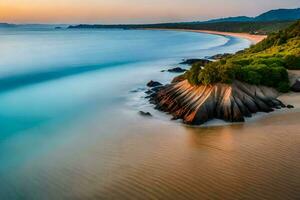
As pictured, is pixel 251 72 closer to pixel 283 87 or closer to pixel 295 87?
pixel 283 87

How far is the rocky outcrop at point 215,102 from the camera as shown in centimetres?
1914

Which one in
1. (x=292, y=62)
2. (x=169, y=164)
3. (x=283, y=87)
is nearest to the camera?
(x=169, y=164)

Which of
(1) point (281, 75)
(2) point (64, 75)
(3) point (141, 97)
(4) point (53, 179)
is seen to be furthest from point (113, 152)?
(2) point (64, 75)

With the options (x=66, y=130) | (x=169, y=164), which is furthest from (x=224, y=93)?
(x=66, y=130)

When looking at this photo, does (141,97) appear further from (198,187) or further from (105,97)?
(198,187)

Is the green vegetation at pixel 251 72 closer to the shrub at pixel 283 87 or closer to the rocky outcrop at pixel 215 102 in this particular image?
Result: the shrub at pixel 283 87

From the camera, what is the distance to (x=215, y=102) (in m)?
19.8

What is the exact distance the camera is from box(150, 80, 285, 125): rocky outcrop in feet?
62.8

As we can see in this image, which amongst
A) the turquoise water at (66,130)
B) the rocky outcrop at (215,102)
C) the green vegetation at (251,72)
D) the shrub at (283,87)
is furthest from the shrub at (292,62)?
the turquoise water at (66,130)

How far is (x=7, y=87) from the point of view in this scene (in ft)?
117

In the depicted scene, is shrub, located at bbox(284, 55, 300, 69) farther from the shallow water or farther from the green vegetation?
the shallow water

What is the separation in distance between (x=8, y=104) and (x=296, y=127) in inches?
764

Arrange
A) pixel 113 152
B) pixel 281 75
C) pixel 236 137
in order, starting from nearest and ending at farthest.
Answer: pixel 113 152 < pixel 236 137 < pixel 281 75

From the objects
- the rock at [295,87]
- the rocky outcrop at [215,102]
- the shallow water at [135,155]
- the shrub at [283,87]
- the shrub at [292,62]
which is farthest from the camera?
the shrub at [292,62]
